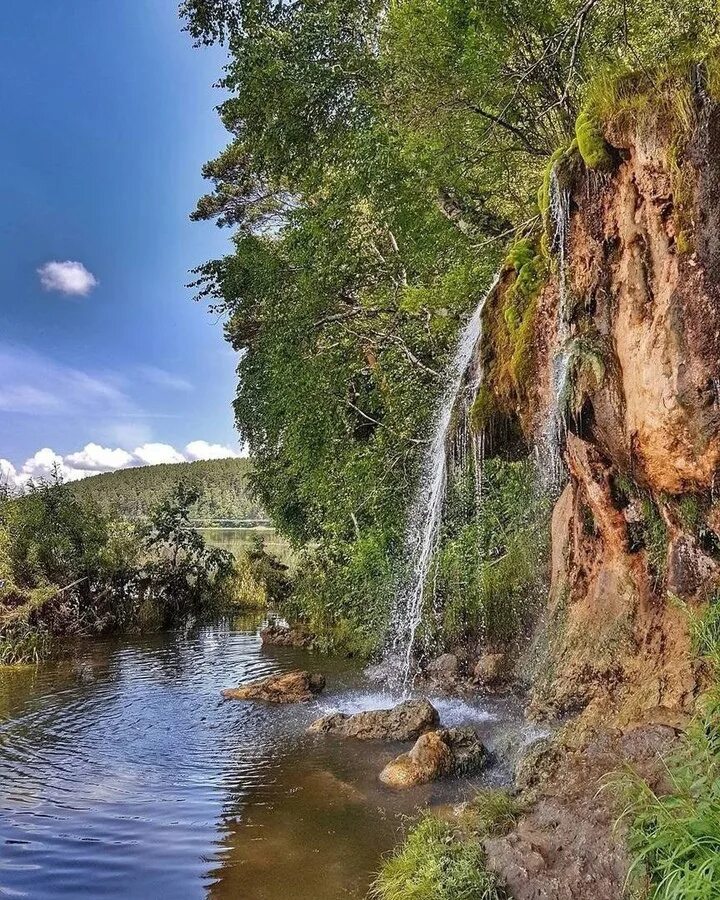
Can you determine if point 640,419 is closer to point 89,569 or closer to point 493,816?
point 493,816

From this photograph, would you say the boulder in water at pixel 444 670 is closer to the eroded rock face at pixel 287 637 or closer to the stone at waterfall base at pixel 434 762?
the stone at waterfall base at pixel 434 762

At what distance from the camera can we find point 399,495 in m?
13.4

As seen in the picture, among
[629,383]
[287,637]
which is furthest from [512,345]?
[287,637]

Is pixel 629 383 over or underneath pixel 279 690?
over

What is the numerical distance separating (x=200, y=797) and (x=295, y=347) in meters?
9.67

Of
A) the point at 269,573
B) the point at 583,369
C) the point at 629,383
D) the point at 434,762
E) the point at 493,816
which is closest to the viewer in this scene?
the point at 493,816

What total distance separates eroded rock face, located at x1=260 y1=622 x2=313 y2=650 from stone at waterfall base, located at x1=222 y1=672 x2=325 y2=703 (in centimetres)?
427

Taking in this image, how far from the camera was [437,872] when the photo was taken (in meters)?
4.13

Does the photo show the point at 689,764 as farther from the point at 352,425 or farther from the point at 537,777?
the point at 352,425

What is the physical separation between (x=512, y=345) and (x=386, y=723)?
470 centimetres

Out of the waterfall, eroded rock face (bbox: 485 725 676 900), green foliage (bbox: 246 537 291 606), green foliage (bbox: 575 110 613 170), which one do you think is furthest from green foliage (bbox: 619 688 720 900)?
green foliage (bbox: 246 537 291 606)

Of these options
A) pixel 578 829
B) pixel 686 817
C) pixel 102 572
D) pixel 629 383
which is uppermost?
pixel 629 383

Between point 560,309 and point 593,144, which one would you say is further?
point 560,309

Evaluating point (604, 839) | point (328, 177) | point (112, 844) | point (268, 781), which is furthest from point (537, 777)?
point (328, 177)
